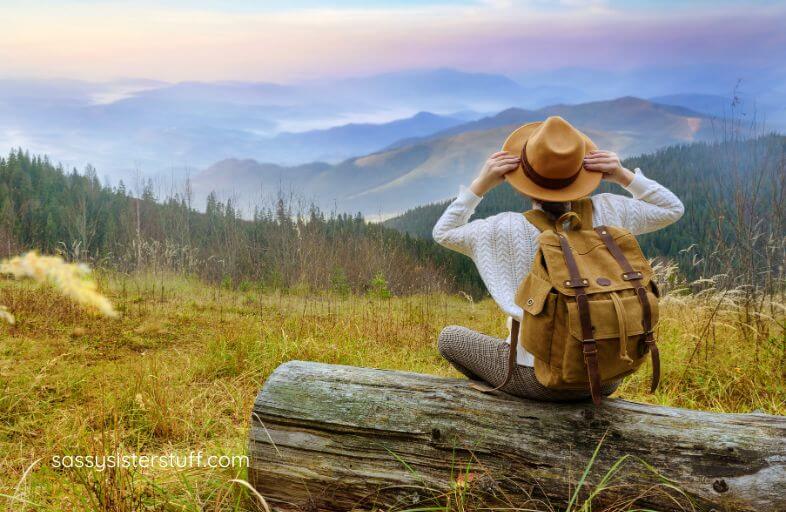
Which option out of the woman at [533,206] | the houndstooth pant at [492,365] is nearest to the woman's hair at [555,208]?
the woman at [533,206]

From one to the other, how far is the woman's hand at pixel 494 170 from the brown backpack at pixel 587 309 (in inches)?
13.8

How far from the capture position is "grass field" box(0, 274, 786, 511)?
112 inches

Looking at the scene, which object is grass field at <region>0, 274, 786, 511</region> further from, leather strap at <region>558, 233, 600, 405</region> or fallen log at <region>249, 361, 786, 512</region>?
leather strap at <region>558, 233, 600, 405</region>

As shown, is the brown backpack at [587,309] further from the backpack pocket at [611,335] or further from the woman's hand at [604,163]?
the woman's hand at [604,163]

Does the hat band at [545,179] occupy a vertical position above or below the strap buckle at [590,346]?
above

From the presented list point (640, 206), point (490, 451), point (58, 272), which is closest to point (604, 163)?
point (640, 206)

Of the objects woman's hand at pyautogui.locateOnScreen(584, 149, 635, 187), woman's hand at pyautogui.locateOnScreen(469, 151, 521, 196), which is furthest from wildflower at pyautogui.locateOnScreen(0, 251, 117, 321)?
woman's hand at pyautogui.locateOnScreen(584, 149, 635, 187)

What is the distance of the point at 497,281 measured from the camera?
8.34 ft

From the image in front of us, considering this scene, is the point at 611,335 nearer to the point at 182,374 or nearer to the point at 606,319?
the point at 606,319

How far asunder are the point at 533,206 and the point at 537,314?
0.58 metres

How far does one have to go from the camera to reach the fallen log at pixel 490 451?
2.41 meters

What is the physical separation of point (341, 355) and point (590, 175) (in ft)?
11.0

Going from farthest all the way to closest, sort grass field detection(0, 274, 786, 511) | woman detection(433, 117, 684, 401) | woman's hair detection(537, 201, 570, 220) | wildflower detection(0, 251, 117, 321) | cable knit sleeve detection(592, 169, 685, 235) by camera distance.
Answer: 1. grass field detection(0, 274, 786, 511)
2. cable knit sleeve detection(592, 169, 685, 235)
3. woman's hair detection(537, 201, 570, 220)
4. woman detection(433, 117, 684, 401)
5. wildflower detection(0, 251, 117, 321)

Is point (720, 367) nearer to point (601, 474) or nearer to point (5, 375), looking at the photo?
point (601, 474)
